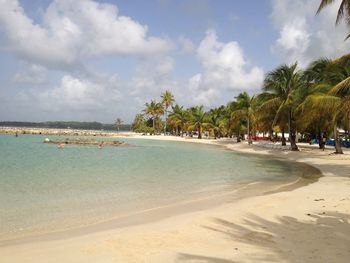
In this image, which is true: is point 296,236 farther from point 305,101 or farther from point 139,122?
point 139,122

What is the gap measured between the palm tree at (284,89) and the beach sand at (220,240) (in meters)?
30.3

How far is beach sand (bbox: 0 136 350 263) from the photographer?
6.71 m

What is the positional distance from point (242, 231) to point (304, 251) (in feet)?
6.24

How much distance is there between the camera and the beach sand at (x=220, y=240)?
6.71 m

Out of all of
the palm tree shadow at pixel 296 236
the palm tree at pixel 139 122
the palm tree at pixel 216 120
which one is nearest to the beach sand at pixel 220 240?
the palm tree shadow at pixel 296 236

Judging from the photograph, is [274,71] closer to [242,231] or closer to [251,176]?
[251,176]

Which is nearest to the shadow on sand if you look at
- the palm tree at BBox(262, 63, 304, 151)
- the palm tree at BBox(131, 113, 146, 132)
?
the palm tree at BBox(262, 63, 304, 151)

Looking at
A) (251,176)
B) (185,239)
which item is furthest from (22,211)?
(251,176)

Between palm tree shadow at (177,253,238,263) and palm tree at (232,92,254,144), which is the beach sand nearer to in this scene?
palm tree shadow at (177,253,238,263)

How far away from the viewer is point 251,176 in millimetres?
21531

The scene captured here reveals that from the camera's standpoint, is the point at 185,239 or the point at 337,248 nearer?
the point at 337,248

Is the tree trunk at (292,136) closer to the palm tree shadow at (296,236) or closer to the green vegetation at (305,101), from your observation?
the green vegetation at (305,101)

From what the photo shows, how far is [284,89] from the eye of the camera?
40.7m

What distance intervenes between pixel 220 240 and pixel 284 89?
115 ft
